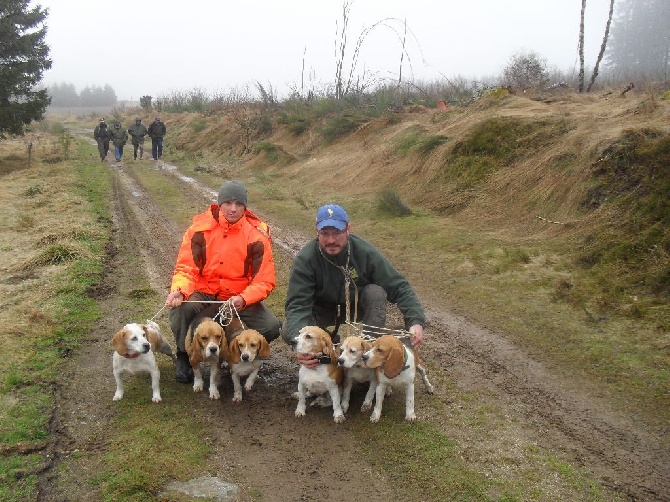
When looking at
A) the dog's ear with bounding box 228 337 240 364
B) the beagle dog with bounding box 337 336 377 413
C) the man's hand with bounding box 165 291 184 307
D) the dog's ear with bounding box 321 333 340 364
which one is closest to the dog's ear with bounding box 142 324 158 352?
the man's hand with bounding box 165 291 184 307

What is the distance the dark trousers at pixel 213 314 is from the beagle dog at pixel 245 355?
46 centimetres

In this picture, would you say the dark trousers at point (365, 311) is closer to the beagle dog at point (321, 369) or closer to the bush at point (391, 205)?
the beagle dog at point (321, 369)

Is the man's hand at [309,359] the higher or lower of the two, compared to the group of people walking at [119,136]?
lower

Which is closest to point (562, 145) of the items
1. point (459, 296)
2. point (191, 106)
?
point (459, 296)

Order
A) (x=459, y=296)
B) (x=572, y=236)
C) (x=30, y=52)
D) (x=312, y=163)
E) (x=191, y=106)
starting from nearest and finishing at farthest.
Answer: (x=459, y=296) < (x=572, y=236) < (x=312, y=163) < (x=30, y=52) < (x=191, y=106)

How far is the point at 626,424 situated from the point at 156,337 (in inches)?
163

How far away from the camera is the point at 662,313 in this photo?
6723 mm

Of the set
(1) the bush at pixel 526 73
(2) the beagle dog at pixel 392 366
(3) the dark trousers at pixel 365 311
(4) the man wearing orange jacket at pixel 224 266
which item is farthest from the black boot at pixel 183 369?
(1) the bush at pixel 526 73

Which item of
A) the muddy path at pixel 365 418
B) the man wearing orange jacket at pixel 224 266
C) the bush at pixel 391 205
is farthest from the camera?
the bush at pixel 391 205

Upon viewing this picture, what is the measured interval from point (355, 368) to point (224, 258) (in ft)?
5.56

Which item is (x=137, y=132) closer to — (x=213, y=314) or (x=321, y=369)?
(x=213, y=314)

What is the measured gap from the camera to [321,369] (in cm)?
486

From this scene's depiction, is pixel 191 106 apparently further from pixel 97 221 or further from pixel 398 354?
pixel 398 354

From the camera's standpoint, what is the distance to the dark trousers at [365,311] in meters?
5.39
